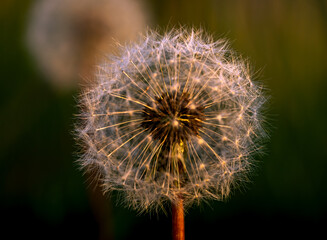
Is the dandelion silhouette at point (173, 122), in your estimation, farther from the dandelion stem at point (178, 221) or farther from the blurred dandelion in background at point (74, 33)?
the blurred dandelion in background at point (74, 33)

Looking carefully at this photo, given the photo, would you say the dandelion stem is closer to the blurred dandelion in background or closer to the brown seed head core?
the brown seed head core

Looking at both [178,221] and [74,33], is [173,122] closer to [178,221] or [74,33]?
[178,221]

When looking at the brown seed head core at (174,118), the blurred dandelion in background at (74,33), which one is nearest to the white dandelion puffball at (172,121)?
the brown seed head core at (174,118)

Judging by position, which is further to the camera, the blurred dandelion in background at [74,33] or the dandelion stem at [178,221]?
the blurred dandelion in background at [74,33]

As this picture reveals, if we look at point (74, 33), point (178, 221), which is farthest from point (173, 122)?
point (74, 33)

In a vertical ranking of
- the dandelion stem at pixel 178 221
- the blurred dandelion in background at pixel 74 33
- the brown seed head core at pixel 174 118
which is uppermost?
the blurred dandelion in background at pixel 74 33
